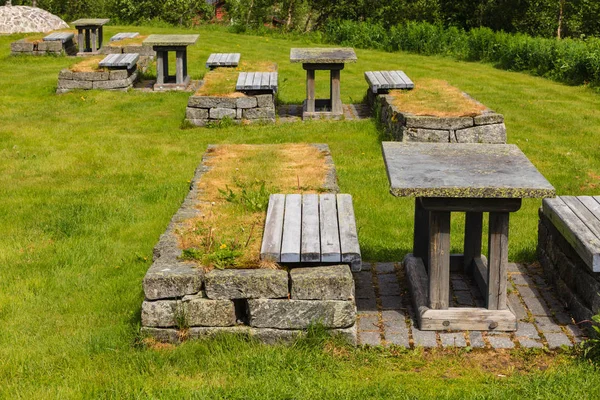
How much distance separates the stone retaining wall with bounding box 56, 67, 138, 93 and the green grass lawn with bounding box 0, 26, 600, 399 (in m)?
0.28

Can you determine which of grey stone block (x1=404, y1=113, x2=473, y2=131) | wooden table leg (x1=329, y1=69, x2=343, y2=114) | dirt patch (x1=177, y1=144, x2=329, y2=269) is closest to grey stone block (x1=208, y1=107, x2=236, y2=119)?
wooden table leg (x1=329, y1=69, x2=343, y2=114)

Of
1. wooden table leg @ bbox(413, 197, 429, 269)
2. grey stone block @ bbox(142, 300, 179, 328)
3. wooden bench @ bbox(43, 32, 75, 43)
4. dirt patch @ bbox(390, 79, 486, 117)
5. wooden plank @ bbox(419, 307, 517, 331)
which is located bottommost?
wooden plank @ bbox(419, 307, 517, 331)

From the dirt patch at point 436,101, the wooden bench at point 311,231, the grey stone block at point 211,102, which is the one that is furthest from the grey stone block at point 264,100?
the wooden bench at point 311,231

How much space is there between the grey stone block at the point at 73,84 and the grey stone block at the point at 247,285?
1024 centimetres

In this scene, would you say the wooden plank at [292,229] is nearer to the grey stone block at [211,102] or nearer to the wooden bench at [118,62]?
the grey stone block at [211,102]

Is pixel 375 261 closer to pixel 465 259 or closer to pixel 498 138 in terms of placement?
pixel 465 259

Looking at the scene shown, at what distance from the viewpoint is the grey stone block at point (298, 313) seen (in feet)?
14.8

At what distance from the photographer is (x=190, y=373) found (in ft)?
14.1

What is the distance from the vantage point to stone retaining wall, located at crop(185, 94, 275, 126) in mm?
11185

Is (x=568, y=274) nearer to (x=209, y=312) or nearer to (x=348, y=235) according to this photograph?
(x=348, y=235)

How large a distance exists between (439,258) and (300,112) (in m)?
7.91

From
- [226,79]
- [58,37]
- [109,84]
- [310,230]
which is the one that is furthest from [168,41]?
[310,230]

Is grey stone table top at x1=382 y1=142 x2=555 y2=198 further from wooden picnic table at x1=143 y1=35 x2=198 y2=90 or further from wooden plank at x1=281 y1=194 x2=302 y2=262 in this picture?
wooden picnic table at x1=143 y1=35 x2=198 y2=90

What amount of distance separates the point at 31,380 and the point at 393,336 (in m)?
2.12
